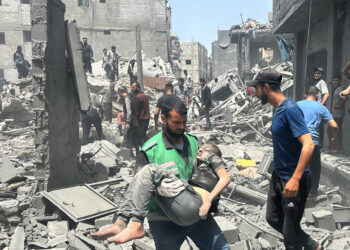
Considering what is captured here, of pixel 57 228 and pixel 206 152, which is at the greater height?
pixel 206 152

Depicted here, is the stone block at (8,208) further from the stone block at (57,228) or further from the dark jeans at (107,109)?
the dark jeans at (107,109)

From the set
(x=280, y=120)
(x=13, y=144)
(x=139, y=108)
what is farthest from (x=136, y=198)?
(x=13, y=144)

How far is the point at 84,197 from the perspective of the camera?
5531 mm

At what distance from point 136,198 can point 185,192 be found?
0.33 metres

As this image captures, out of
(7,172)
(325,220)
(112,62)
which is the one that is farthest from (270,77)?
(112,62)

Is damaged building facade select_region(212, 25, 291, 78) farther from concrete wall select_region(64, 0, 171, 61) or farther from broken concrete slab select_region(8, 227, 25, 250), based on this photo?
broken concrete slab select_region(8, 227, 25, 250)

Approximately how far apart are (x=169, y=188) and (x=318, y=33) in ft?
35.3

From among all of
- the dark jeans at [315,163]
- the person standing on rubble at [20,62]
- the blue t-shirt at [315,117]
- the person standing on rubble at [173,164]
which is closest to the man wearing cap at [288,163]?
the person standing on rubble at [173,164]

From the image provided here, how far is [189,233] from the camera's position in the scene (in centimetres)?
246

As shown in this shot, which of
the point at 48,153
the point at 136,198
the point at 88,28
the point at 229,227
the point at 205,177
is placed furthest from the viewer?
the point at 88,28

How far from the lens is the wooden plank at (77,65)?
20.2 ft

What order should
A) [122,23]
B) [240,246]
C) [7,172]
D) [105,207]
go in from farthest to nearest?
[122,23] < [7,172] < [105,207] < [240,246]

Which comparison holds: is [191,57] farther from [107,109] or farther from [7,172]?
[7,172]

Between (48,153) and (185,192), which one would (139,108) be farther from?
(185,192)
